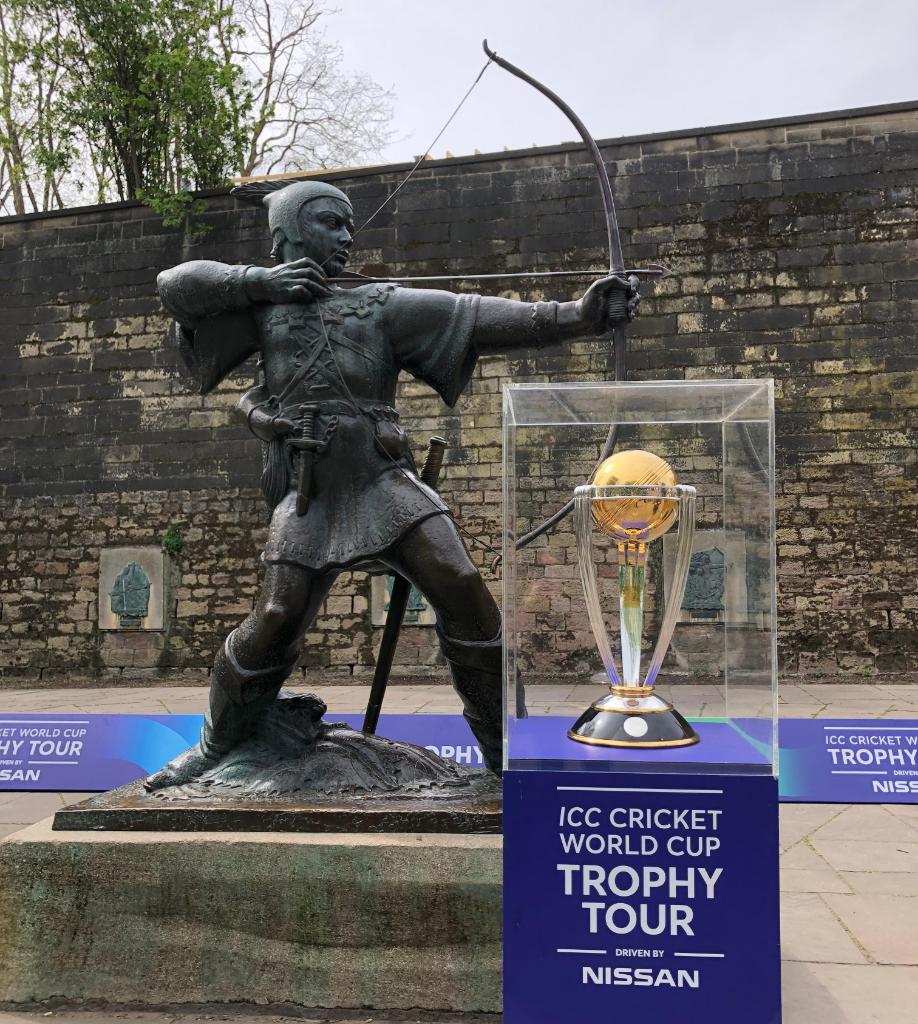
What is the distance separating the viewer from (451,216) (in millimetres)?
10008

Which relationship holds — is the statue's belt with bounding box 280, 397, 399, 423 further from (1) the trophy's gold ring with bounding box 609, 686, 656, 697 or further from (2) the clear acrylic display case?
(1) the trophy's gold ring with bounding box 609, 686, 656, 697

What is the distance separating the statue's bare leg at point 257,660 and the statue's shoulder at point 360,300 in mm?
794

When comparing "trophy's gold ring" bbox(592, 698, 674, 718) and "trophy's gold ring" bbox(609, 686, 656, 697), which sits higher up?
"trophy's gold ring" bbox(609, 686, 656, 697)

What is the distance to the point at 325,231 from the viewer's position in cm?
282

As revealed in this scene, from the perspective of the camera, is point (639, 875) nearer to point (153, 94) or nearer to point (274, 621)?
point (274, 621)

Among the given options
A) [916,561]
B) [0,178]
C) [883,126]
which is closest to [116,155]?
[0,178]

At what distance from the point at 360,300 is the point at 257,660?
3.69 ft

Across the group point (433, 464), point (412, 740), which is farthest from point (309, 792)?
point (412, 740)

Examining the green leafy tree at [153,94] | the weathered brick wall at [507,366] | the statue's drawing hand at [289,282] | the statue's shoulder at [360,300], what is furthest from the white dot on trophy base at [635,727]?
the green leafy tree at [153,94]

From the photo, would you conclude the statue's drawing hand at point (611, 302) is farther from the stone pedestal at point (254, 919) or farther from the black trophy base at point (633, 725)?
the stone pedestal at point (254, 919)

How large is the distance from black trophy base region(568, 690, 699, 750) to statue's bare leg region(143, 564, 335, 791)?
89 cm

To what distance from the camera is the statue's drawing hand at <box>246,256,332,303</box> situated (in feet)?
8.93

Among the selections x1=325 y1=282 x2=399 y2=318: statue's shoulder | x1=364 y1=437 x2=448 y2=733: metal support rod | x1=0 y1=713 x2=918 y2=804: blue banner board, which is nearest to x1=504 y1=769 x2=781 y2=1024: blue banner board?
x1=364 y1=437 x2=448 y2=733: metal support rod

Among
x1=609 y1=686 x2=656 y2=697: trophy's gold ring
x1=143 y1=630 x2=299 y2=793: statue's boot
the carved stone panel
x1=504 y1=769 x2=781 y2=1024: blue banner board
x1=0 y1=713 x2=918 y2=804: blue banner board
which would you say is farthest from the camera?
the carved stone panel
